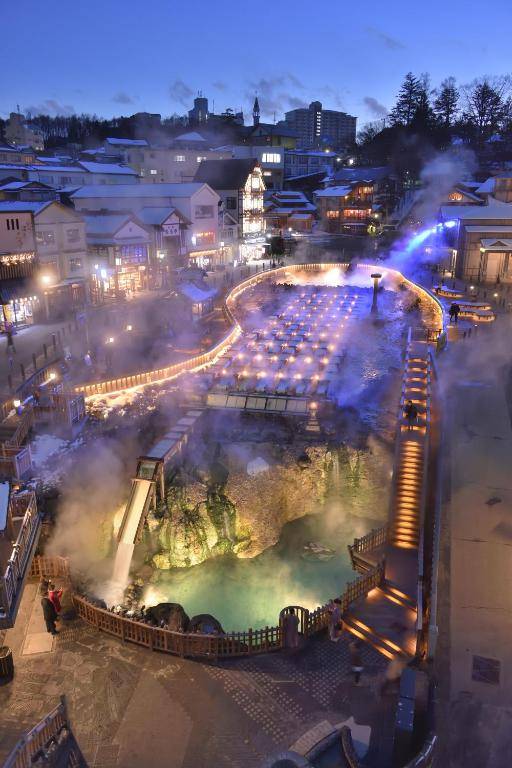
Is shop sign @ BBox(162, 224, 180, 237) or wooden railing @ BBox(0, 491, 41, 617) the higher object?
shop sign @ BBox(162, 224, 180, 237)

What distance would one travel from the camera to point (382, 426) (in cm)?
2319

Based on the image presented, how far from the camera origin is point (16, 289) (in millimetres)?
32406

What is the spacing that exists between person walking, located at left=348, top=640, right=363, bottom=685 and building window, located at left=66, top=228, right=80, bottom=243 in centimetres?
3307

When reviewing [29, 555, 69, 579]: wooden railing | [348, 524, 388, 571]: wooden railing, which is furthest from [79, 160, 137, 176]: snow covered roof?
[348, 524, 388, 571]: wooden railing

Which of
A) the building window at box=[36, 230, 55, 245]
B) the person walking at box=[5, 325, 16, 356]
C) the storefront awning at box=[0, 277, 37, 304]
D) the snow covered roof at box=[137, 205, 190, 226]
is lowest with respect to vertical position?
the person walking at box=[5, 325, 16, 356]

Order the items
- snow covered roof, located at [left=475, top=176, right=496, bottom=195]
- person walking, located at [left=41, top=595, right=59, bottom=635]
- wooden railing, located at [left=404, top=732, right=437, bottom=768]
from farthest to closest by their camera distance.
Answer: snow covered roof, located at [left=475, top=176, right=496, bottom=195] → person walking, located at [left=41, top=595, right=59, bottom=635] → wooden railing, located at [left=404, top=732, right=437, bottom=768]

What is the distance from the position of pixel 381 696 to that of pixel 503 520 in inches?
258

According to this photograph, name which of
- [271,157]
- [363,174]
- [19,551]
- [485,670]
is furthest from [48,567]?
[271,157]

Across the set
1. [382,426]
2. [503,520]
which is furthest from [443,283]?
[503,520]

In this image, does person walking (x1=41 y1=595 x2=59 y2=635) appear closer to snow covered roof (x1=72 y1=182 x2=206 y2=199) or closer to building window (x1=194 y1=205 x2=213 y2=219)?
snow covered roof (x1=72 y1=182 x2=206 y2=199)

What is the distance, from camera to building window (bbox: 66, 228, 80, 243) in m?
37.6

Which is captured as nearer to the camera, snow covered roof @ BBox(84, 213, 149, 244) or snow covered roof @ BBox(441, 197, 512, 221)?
snow covered roof @ BBox(84, 213, 149, 244)

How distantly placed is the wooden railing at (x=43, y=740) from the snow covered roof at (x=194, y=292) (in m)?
30.1

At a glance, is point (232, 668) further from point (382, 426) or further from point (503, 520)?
point (382, 426)
